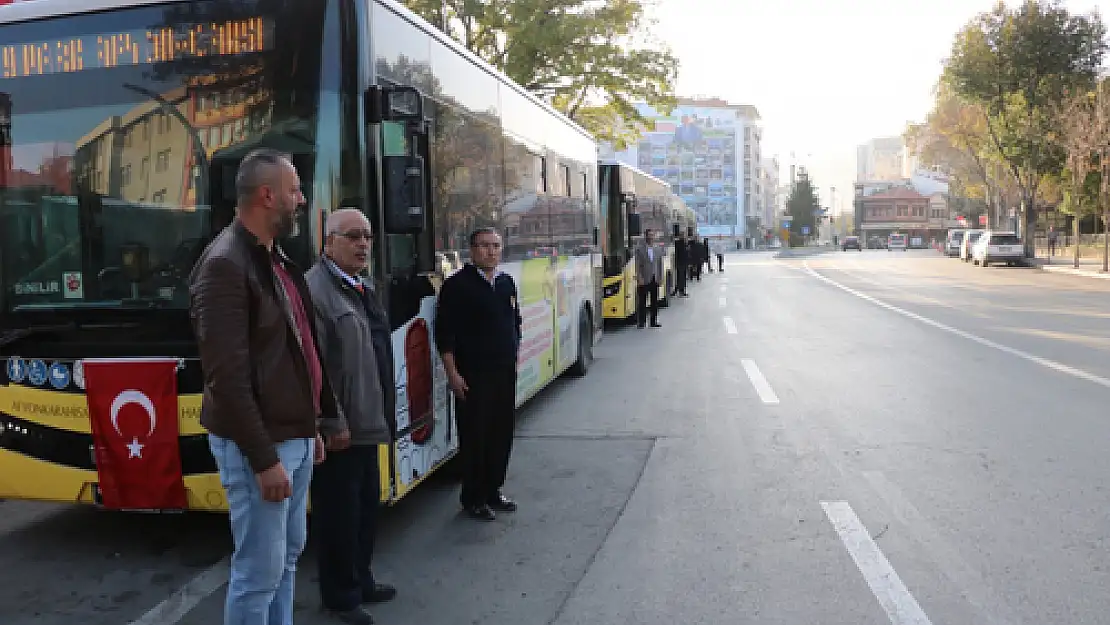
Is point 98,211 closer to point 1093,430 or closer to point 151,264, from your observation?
point 151,264

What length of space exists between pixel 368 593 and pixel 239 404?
6.15 feet

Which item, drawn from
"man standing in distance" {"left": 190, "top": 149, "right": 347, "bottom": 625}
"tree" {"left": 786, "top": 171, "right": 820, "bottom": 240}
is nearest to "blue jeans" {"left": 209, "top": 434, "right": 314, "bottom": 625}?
"man standing in distance" {"left": 190, "top": 149, "right": 347, "bottom": 625}

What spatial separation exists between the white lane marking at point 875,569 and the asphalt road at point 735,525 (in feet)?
0.06

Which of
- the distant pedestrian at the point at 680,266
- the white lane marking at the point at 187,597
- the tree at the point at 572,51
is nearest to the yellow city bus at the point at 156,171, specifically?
the white lane marking at the point at 187,597

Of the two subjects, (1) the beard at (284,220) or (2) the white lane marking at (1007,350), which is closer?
A: (1) the beard at (284,220)

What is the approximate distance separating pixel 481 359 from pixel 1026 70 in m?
41.7

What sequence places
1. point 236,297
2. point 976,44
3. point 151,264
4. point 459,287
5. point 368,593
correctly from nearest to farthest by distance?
point 236,297
point 368,593
point 151,264
point 459,287
point 976,44

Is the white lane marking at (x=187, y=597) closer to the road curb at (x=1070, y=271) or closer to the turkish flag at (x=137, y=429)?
the turkish flag at (x=137, y=429)

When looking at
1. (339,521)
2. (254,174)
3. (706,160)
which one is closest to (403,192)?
(339,521)

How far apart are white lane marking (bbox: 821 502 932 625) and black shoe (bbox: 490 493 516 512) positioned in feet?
6.42

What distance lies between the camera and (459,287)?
5.38 meters

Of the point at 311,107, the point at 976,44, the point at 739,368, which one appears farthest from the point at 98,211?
the point at 976,44

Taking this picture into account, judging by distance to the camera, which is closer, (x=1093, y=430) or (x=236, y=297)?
(x=236, y=297)

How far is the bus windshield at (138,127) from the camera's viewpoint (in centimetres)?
452
